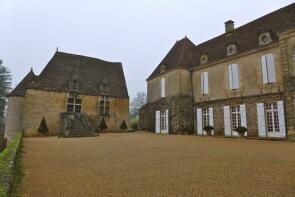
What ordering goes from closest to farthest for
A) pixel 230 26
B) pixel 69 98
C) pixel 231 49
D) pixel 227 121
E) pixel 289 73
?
pixel 289 73 → pixel 227 121 → pixel 231 49 → pixel 230 26 → pixel 69 98

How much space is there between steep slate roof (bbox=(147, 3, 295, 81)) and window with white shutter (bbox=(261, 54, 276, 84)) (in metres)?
1.02

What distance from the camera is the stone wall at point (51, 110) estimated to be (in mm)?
16905

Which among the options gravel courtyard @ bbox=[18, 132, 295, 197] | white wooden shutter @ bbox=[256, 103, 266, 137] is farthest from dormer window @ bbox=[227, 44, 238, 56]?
gravel courtyard @ bbox=[18, 132, 295, 197]

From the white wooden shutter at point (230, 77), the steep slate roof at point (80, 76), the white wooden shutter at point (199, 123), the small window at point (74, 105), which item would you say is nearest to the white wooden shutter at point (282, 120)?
the white wooden shutter at point (230, 77)

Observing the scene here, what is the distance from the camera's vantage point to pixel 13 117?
17.6 metres

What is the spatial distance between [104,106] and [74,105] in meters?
2.77

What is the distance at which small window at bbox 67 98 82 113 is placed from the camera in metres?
18.7

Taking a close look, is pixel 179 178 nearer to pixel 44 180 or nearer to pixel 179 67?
pixel 44 180

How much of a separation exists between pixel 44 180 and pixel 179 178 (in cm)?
254

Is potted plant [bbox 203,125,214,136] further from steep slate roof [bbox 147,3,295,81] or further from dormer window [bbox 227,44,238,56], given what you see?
dormer window [bbox 227,44,238,56]

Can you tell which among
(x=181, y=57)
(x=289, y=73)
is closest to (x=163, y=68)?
(x=181, y=57)

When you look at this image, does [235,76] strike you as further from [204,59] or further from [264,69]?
[204,59]

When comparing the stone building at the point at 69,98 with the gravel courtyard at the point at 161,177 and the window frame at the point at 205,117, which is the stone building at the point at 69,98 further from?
the gravel courtyard at the point at 161,177

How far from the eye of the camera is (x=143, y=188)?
347 cm
